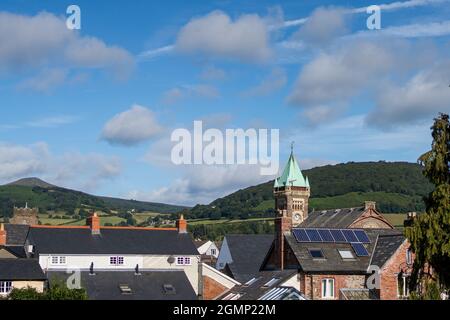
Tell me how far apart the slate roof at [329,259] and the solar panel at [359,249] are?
11.0 inches

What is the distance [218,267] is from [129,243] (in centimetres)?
1636

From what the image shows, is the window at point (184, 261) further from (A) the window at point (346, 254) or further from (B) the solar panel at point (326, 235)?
(A) the window at point (346, 254)

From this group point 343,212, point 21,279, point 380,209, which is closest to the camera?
point 21,279

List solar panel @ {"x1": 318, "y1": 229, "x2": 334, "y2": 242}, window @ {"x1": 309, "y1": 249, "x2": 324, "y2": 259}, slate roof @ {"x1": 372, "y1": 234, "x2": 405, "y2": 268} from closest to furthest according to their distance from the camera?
slate roof @ {"x1": 372, "y1": 234, "x2": 405, "y2": 268}
window @ {"x1": 309, "y1": 249, "x2": 324, "y2": 259}
solar panel @ {"x1": 318, "y1": 229, "x2": 334, "y2": 242}

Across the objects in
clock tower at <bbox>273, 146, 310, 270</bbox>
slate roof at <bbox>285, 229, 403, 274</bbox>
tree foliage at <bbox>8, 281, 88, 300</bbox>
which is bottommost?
tree foliage at <bbox>8, 281, 88, 300</bbox>

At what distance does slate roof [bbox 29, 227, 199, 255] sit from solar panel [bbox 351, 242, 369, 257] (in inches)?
673

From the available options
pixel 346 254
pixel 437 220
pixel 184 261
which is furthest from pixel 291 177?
pixel 437 220

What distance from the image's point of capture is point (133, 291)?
60719 millimetres

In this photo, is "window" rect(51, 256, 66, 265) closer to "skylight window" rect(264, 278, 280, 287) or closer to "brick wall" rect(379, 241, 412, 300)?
"skylight window" rect(264, 278, 280, 287)

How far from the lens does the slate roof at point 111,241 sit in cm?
6412

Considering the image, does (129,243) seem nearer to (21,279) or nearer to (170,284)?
(170,284)

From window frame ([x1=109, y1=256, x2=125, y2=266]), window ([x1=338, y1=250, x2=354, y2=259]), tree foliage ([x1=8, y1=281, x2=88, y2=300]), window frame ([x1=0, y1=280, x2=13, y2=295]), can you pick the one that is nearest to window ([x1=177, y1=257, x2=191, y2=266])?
window frame ([x1=109, y1=256, x2=125, y2=266])

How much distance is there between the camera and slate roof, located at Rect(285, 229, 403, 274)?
5266 centimetres
